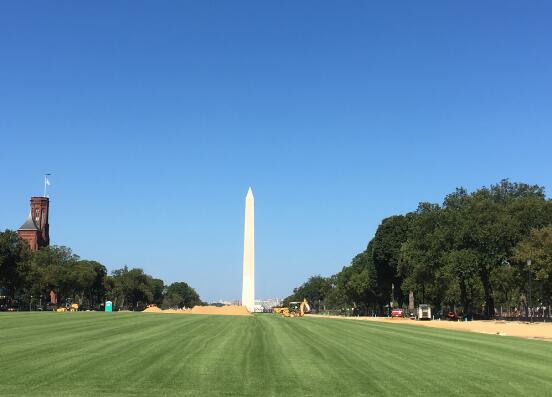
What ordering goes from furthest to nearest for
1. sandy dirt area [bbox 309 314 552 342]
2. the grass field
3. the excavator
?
1. the excavator
2. sandy dirt area [bbox 309 314 552 342]
3. the grass field

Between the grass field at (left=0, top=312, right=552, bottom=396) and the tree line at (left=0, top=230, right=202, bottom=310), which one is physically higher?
the tree line at (left=0, top=230, right=202, bottom=310)

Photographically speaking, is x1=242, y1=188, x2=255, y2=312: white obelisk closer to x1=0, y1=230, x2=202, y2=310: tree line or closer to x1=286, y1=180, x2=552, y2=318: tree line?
x1=286, y1=180, x2=552, y2=318: tree line

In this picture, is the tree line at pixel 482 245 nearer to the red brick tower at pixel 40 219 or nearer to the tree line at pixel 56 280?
the tree line at pixel 56 280

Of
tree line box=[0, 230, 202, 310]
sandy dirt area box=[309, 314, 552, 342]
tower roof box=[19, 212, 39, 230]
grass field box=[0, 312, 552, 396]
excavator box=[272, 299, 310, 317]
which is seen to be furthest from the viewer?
tower roof box=[19, 212, 39, 230]

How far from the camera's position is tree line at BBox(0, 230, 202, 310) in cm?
10012

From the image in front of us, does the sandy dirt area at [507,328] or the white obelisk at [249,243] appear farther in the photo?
the white obelisk at [249,243]

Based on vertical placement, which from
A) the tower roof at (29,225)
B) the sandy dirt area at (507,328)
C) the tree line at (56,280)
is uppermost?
the tower roof at (29,225)

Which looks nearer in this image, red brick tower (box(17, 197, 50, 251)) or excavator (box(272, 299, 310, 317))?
excavator (box(272, 299, 310, 317))

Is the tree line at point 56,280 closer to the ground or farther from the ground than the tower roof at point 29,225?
closer to the ground

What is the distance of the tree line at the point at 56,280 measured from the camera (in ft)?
328

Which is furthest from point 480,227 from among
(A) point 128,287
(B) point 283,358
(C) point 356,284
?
(A) point 128,287

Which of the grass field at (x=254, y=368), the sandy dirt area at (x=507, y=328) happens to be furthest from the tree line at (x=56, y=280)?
the grass field at (x=254, y=368)

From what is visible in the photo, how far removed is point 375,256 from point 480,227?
3728 centimetres

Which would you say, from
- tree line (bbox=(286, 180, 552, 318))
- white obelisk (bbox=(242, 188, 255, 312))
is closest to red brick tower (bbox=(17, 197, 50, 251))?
white obelisk (bbox=(242, 188, 255, 312))
